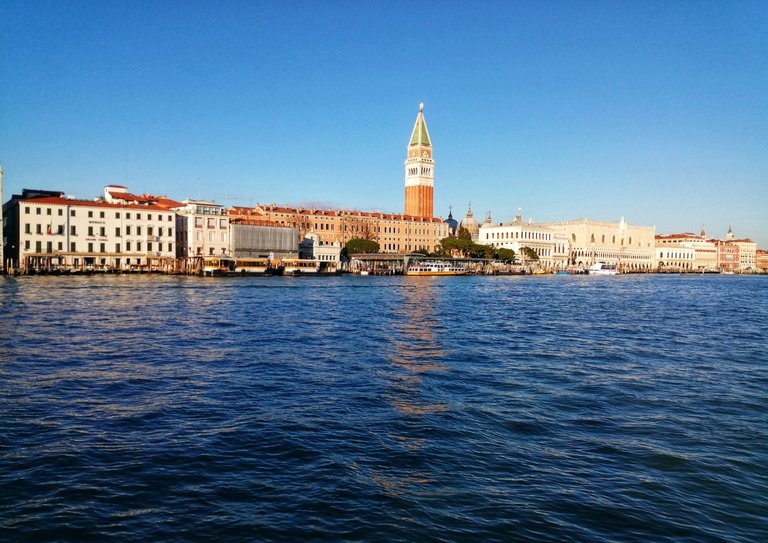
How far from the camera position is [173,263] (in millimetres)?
75562

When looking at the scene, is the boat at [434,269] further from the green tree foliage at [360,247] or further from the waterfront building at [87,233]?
the waterfront building at [87,233]

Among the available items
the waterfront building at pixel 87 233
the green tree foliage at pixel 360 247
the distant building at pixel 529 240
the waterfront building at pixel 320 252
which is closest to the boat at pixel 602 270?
the distant building at pixel 529 240

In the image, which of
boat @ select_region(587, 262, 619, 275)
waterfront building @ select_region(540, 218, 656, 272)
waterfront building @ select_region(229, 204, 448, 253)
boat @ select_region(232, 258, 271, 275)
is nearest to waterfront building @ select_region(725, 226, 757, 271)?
waterfront building @ select_region(540, 218, 656, 272)

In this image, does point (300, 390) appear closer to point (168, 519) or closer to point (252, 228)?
point (168, 519)

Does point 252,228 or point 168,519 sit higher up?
point 252,228

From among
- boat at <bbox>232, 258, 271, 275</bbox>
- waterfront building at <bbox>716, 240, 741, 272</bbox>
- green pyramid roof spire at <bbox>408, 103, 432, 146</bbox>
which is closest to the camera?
boat at <bbox>232, 258, 271, 275</bbox>

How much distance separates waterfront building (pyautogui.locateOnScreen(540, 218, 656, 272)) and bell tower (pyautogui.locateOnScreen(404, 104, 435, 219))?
35298 mm

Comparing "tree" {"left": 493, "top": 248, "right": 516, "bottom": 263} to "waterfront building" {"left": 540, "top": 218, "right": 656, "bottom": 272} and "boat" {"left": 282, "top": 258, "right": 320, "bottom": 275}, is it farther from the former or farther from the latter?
"boat" {"left": 282, "top": 258, "right": 320, "bottom": 275}

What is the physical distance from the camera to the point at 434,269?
9631 centimetres

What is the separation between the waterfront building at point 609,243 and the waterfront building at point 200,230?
302 ft

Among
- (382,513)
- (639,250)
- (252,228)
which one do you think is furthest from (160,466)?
(639,250)

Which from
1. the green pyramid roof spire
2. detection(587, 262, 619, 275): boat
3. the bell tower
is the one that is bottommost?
detection(587, 262, 619, 275): boat

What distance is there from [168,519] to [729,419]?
9.80 metres

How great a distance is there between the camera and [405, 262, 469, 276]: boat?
93438 millimetres
